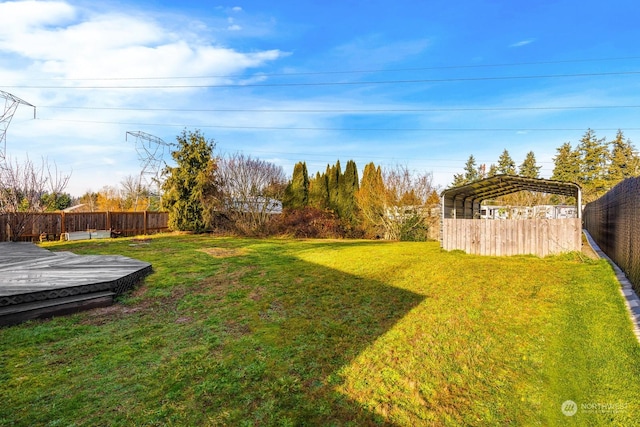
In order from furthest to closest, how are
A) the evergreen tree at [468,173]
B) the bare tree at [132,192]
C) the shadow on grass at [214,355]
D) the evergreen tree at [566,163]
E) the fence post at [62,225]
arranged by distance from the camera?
the evergreen tree at [468,173], the evergreen tree at [566,163], the bare tree at [132,192], the fence post at [62,225], the shadow on grass at [214,355]

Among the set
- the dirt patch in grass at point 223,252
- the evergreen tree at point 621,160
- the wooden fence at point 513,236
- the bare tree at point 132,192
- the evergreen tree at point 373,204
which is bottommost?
the dirt patch in grass at point 223,252

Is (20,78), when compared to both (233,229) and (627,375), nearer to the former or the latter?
(233,229)

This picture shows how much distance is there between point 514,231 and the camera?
9023mm

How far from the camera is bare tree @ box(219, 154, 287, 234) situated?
17.1 metres

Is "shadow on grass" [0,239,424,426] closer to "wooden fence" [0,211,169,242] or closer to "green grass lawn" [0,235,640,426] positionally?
"green grass lawn" [0,235,640,426]

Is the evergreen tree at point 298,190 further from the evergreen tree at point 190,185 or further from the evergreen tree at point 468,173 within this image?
the evergreen tree at point 468,173

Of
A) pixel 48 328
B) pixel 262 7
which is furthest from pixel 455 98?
pixel 48 328

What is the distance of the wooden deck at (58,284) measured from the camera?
4004 mm

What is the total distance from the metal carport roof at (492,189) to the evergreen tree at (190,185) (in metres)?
12.1

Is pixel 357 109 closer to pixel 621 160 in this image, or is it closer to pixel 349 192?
pixel 349 192

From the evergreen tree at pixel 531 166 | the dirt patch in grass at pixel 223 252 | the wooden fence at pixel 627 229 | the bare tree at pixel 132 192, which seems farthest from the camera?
the evergreen tree at pixel 531 166

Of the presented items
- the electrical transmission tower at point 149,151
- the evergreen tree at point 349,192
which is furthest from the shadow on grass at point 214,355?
the electrical transmission tower at point 149,151

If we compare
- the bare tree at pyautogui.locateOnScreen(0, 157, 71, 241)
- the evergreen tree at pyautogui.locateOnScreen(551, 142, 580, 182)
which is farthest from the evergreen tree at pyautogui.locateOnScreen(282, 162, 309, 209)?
the evergreen tree at pyautogui.locateOnScreen(551, 142, 580, 182)

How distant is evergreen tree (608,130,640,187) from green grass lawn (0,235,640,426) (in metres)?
36.8
